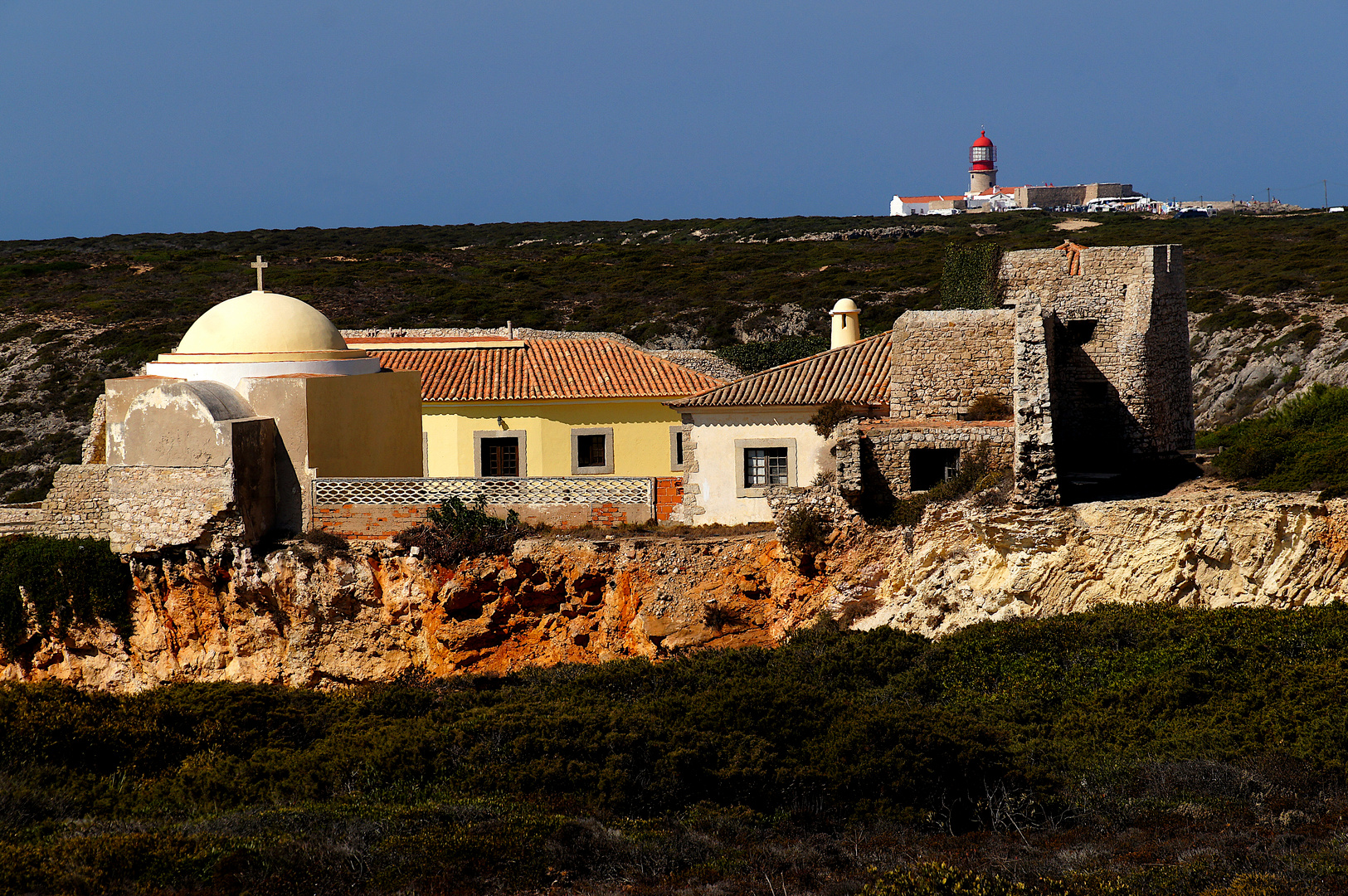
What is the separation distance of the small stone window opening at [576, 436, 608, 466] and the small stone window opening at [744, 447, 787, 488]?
5.99 metres

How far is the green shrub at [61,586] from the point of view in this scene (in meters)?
19.8

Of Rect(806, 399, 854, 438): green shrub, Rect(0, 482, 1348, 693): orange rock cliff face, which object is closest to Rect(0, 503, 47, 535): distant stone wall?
Rect(0, 482, 1348, 693): orange rock cliff face

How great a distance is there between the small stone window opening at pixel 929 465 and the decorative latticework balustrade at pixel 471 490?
4.50m

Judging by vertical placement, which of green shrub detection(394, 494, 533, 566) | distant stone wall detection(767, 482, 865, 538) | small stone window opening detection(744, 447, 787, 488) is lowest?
green shrub detection(394, 494, 533, 566)

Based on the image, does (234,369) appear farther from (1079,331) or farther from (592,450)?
(1079,331)

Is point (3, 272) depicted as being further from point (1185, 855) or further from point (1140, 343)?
point (1185, 855)

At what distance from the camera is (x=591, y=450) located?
27.1 m

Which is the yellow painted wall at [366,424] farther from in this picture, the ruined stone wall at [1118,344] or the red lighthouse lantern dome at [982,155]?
the red lighthouse lantern dome at [982,155]

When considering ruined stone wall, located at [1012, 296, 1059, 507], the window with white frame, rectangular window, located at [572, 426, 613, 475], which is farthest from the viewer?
rectangular window, located at [572, 426, 613, 475]

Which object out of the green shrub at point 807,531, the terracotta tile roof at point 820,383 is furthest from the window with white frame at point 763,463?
the green shrub at point 807,531

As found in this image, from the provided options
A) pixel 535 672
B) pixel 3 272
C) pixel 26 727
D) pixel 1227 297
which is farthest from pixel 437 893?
pixel 3 272

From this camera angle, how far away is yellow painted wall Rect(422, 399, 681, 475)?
26781mm

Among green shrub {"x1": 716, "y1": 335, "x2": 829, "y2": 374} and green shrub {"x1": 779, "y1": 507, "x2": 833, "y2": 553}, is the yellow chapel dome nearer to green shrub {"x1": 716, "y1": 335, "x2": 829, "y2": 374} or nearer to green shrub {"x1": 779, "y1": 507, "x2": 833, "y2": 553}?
green shrub {"x1": 779, "y1": 507, "x2": 833, "y2": 553}

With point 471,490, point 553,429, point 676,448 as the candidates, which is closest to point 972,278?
point 676,448
